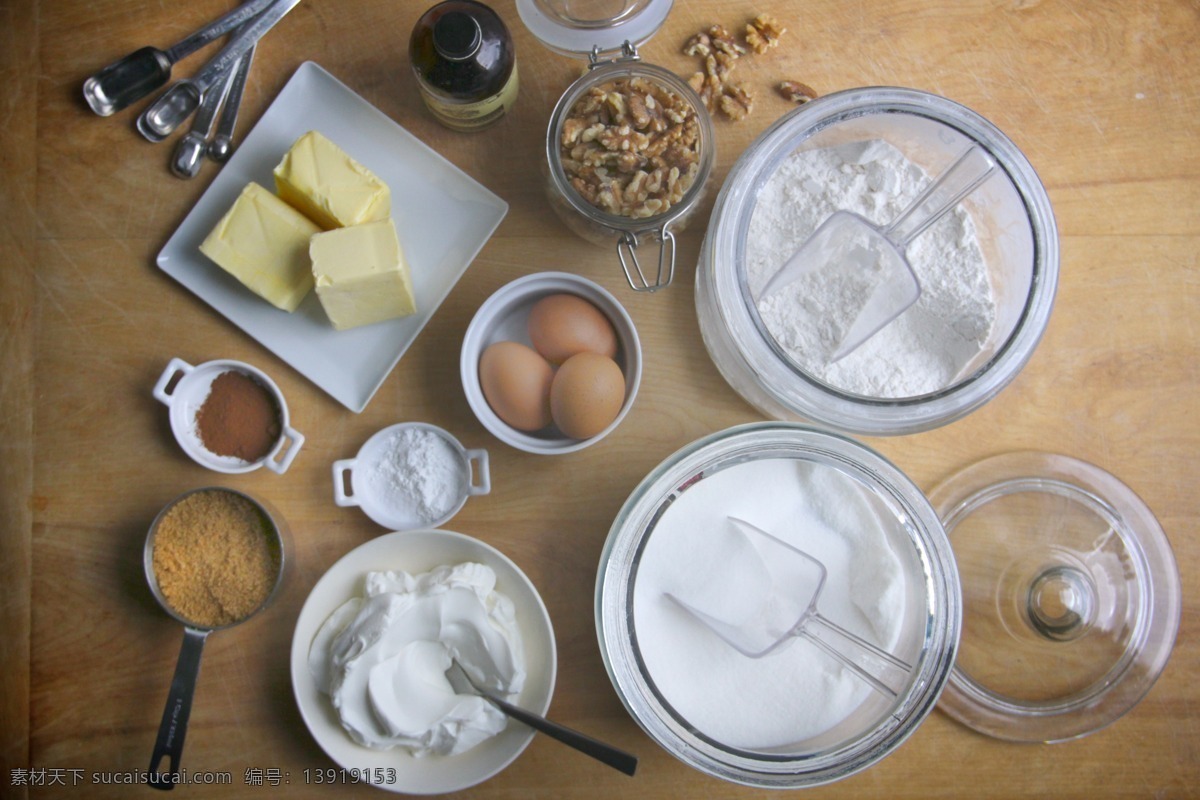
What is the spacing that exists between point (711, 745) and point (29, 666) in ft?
2.59

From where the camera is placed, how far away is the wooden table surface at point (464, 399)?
2.98 ft

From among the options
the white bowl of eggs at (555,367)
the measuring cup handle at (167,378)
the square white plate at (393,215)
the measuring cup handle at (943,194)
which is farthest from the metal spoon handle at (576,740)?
the measuring cup handle at (943,194)

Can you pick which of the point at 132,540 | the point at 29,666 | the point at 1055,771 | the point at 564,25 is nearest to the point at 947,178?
the point at 564,25

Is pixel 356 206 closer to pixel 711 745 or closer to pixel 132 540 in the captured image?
pixel 132 540

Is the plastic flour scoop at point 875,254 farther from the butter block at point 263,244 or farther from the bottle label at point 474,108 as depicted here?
the butter block at point 263,244

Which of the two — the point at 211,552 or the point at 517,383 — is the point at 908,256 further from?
the point at 211,552

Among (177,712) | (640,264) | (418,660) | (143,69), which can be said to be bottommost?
(177,712)

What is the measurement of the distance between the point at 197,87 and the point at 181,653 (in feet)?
2.13

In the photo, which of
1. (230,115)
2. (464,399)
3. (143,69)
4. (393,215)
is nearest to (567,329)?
(464,399)

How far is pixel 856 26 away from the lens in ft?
3.09

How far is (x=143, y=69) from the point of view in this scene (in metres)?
0.90

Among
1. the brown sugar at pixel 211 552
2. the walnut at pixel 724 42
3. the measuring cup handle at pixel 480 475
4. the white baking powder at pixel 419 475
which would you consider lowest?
the brown sugar at pixel 211 552

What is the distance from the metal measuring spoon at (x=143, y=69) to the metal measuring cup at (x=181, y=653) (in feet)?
1.55

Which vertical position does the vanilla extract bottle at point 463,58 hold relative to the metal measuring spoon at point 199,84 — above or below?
above
